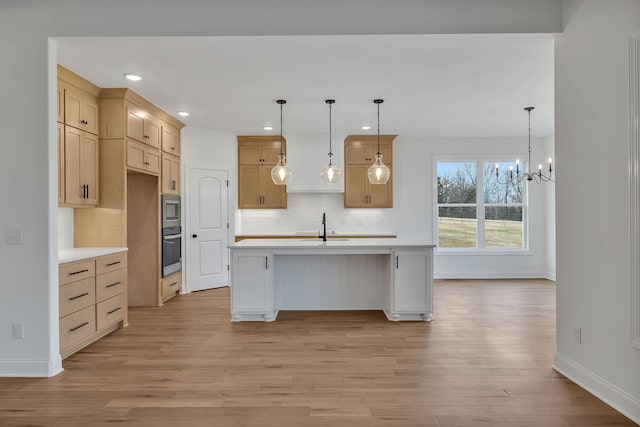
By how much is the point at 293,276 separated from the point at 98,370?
232cm

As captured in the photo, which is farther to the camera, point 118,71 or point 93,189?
point 93,189

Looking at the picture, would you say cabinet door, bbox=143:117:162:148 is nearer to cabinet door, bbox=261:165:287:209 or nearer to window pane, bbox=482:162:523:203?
cabinet door, bbox=261:165:287:209

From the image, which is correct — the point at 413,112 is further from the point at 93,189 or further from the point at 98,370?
the point at 98,370

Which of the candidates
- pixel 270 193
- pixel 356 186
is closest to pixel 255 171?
pixel 270 193

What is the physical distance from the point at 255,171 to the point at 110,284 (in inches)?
138

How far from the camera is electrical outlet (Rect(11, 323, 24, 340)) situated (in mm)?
3082

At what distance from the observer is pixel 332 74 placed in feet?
13.0

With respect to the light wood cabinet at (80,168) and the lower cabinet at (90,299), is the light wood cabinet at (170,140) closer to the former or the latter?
the light wood cabinet at (80,168)

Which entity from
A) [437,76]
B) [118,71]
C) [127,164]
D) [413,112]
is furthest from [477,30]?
[127,164]

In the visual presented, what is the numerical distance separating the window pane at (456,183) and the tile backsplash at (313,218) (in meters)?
1.10

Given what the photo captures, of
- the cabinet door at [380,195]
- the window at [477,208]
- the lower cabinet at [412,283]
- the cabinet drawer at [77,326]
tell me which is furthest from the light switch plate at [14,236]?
the window at [477,208]

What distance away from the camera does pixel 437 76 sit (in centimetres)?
405

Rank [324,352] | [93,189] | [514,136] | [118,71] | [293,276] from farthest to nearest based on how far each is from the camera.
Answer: [514,136] < [293,276] < [93,189] < [118,71] < [324,352]

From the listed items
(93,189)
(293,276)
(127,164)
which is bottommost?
(293,276)
